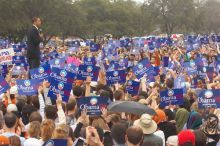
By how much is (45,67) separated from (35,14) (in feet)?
140

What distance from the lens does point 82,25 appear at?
61.0 meters

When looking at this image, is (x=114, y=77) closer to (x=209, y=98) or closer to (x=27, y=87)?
(x=27, y=87)

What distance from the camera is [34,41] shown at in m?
13.7

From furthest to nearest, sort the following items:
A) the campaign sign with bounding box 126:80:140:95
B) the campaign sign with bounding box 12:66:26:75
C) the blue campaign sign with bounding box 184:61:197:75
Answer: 1. the campaign sign with bounding box 12:66:26:75
2. the blue campaign sign with bounding box 184:61:197:75
3. the campaign sign with bounding box 126:80:140:95

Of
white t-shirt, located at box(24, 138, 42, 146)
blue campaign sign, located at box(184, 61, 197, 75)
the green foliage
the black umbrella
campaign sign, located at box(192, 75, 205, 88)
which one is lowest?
white t-shirt, located at box(24, 138, 42, 146)

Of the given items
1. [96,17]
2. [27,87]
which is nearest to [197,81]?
[27,87]

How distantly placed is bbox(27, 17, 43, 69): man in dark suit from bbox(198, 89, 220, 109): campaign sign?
5.57 metres

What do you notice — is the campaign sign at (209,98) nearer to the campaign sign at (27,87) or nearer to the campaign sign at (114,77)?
the campaign sign at (27,87)

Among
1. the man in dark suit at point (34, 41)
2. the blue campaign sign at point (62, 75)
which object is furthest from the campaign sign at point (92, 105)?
the man in dark suit at point (34, 41)

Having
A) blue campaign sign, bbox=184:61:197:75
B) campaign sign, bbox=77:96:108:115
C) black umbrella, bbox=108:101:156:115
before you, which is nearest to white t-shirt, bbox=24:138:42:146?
campaign sign, bbox=77:96:108:115

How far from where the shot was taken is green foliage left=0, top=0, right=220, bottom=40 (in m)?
52.0

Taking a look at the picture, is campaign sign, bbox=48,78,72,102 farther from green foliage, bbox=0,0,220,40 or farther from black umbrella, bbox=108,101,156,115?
green foliage, bbox=0,0,220,40

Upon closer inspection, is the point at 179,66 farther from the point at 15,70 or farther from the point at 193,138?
the point at 193,138

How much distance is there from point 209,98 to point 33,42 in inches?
237
